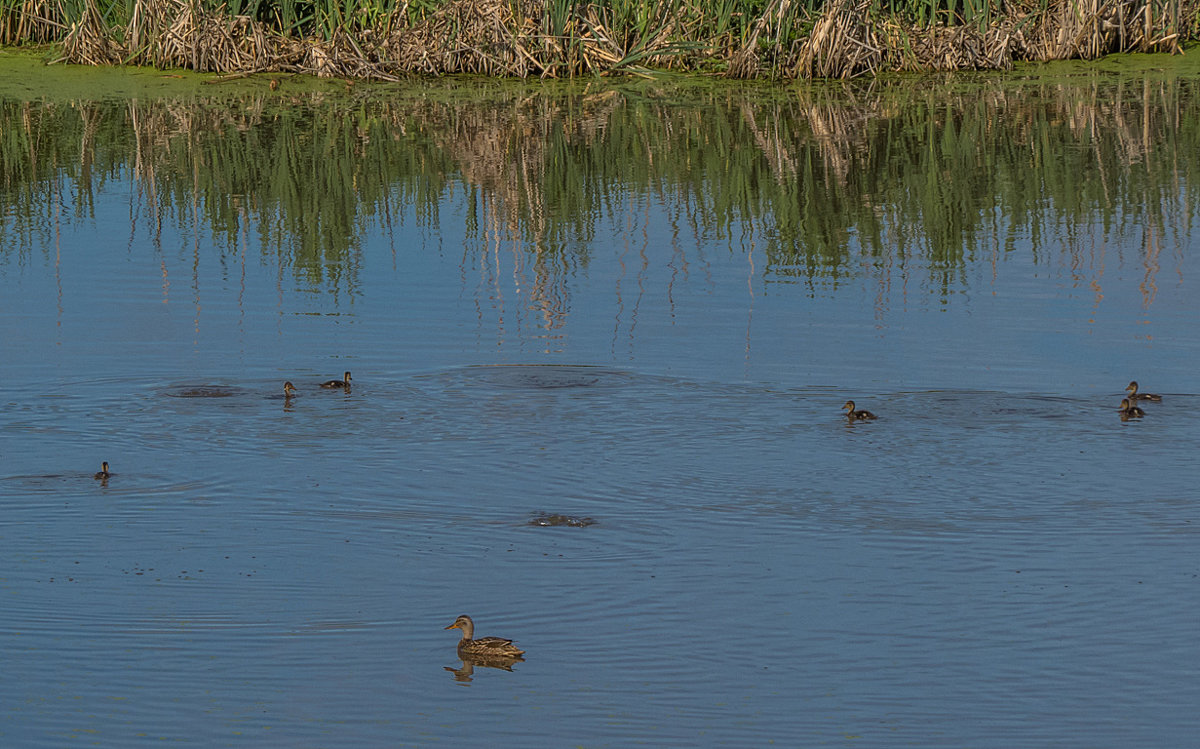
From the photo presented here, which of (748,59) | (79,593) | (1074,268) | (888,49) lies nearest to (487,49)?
(748,59)

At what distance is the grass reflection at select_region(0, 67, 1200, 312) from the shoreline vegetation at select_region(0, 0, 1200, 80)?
0.68 meters

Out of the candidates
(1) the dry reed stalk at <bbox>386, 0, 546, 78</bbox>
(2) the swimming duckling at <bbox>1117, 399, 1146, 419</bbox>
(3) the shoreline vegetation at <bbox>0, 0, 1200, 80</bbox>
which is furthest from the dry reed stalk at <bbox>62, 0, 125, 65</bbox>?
(2) the swimming duckling at <bbox>1117, 399, 1146, 419</bbox>

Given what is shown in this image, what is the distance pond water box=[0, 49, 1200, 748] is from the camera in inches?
287

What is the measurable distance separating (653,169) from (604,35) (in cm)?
752

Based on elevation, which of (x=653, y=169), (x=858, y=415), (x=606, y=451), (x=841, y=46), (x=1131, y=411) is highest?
(x=841, y=46)

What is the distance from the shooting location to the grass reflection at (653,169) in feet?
53.4

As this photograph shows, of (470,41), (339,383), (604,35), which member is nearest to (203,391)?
(339,383)

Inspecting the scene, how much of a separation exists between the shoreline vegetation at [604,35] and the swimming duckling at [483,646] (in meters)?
19.6

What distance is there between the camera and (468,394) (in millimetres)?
11555

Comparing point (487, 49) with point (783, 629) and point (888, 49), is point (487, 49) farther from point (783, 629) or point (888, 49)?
point (783, 629)

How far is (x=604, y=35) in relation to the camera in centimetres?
2698

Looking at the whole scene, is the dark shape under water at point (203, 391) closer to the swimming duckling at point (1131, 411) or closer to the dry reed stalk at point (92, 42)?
the swimming duckling at point (1131, 411)

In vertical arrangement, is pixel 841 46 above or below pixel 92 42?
above

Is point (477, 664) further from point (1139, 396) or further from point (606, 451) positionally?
point (1139, 396)
